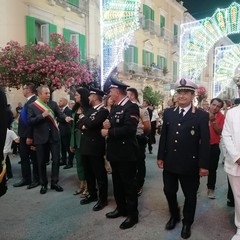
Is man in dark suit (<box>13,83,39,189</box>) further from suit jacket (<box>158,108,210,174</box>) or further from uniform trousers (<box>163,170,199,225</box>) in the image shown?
suit jacket (<box>158,108,210,174</box>)

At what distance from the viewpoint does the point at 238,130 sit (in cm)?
340

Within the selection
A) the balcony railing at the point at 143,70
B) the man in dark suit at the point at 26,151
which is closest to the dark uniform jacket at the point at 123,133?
the man in dark suit at the point at 26,151

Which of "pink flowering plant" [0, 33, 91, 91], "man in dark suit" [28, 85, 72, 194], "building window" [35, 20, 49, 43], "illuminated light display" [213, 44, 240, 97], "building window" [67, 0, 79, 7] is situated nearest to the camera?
"man in dark suit" [28, 85, 72, 194]

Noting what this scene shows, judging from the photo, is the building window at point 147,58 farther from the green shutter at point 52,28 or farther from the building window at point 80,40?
the green shutter at point 52,28

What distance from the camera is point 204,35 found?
16781mm

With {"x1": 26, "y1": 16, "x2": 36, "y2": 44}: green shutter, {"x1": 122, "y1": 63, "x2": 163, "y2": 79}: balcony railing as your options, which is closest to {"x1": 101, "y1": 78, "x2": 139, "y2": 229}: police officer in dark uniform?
{"x1": 26, "y1": 16, "x2": 36, "y2": 44}: green shutter

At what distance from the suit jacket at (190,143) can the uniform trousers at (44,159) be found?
270 centimetres

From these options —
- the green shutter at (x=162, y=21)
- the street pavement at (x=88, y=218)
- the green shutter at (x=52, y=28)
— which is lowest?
the street pavement at (x=88, y=218)

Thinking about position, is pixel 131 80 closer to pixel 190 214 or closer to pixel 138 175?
pixel 138 175

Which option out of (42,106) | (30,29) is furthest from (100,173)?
(30,29)

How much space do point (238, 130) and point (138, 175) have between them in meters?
2.58

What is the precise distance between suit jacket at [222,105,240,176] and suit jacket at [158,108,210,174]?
219 mm

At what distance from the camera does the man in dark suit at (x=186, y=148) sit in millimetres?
3586

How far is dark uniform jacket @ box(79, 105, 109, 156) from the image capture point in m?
4.50
